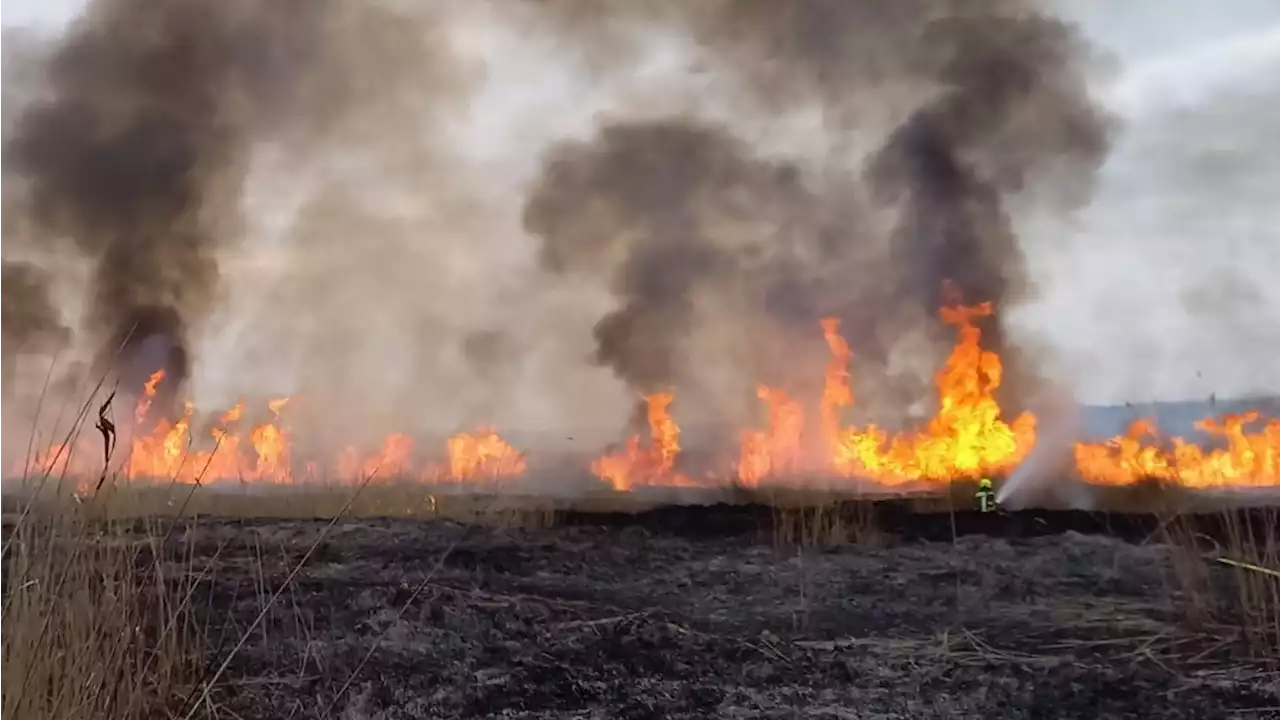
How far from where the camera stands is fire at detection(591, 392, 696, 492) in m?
19.2

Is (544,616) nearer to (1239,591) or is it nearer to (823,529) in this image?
(1239,591)

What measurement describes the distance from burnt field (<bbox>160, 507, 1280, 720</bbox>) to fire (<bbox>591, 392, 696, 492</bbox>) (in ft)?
39.5

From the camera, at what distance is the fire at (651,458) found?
755 inches

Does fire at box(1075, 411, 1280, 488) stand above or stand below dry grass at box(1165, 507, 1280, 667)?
above

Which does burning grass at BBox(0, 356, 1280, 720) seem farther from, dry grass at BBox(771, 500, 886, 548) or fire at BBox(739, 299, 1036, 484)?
fire at BBox(739, 299, 1036, 484)

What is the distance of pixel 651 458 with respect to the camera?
19578mm

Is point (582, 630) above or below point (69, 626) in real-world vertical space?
below

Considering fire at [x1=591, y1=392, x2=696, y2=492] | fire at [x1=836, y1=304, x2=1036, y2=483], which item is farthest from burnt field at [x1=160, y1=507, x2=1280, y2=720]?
fire at [x1=591, y1=392, x2=696, y2=492]

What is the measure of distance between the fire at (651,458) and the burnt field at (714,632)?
12.0 meters

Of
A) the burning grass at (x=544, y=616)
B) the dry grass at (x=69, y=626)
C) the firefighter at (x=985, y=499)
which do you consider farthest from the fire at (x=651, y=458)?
the dry grass at (x=69, y=626)

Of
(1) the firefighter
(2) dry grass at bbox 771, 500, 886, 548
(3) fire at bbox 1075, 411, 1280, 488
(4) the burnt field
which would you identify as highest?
(3) fire at bbox 1075, 411, 1280, 488

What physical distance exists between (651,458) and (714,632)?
14.9 metres

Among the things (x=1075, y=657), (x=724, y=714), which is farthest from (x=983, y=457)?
(x=724, y=714)

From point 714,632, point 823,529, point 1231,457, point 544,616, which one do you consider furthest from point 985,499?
point 1231,457
